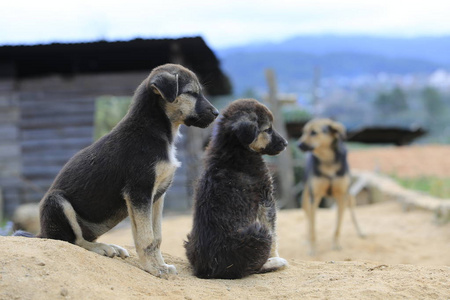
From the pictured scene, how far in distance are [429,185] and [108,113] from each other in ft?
56.0

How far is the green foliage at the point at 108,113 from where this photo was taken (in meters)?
27.0

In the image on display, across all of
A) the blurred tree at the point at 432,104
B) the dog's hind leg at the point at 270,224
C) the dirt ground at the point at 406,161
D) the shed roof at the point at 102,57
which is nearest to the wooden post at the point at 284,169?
the shed roof at the point at 102,57

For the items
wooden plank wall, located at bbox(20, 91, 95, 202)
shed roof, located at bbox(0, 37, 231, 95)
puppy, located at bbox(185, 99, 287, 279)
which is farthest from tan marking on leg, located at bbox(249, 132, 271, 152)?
wooden plank wall, located at bbox(20, 91, 95, 202)

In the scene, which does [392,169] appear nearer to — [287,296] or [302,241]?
[302,241]

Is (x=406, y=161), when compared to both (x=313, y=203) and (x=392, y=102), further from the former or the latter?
(x=392, y=102)

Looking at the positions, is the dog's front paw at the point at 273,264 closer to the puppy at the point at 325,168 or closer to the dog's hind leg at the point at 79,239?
the dog's hind leg at the point at 79,239

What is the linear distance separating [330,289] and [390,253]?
597 cm

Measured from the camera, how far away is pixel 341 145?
11086 mm

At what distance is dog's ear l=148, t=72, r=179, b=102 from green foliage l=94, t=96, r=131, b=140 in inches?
833

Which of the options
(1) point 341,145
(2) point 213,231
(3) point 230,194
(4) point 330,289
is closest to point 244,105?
(3) point 230,194

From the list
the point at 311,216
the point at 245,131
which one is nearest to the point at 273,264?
the point at 245,131

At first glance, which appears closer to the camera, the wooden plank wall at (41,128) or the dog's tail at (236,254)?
the dog's tail at (236,254)

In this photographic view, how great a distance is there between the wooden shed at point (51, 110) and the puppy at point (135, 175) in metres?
11.9

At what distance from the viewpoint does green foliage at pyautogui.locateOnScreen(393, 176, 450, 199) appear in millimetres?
15290
